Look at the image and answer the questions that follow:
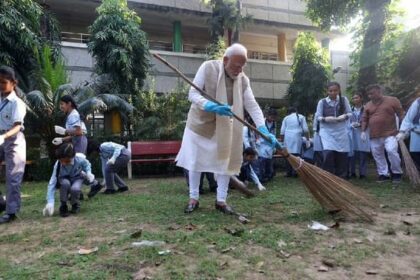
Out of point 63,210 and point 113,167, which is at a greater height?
point 113,167

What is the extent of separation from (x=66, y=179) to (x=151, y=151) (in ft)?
17.0

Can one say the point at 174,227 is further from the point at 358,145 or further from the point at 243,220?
the point at 358,145

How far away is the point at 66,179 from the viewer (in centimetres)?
505

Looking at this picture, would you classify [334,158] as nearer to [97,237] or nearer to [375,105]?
[375,105]

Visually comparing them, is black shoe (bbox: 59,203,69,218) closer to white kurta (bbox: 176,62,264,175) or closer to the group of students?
the group of students

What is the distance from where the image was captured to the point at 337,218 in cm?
433

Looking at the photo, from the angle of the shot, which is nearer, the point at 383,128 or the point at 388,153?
the point at 388,153

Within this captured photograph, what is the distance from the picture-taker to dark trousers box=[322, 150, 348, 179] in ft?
25.5

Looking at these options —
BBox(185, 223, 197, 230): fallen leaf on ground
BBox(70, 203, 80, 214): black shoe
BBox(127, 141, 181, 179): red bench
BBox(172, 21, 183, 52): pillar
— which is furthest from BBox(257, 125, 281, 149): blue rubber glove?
BBox(172, 21, 183, 52): pillar

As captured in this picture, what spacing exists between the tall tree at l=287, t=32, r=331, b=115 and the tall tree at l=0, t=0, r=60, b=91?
8.73 metres

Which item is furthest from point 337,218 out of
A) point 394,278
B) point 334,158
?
point 334,158

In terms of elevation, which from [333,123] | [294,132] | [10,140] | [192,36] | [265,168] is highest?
[192,36]

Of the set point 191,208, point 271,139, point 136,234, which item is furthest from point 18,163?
point 271,139

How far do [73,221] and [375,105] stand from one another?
223 inches
